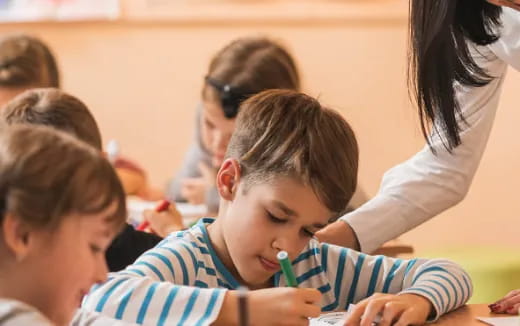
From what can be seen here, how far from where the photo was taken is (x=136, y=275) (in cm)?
112

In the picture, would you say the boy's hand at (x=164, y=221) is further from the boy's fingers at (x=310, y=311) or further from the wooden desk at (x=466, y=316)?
the boy's fingers at (x=310, y=311)

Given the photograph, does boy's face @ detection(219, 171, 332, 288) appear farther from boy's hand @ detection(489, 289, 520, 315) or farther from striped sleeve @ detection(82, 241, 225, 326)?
boy's hand @ detection(489, 289, 520, 315)

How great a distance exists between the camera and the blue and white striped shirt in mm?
1056

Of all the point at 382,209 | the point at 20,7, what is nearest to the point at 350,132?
the point at 382,209

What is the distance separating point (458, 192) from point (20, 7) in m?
2.43

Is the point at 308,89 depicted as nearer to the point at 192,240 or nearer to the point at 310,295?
the point at 192,240

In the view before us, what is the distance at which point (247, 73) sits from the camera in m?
2.32

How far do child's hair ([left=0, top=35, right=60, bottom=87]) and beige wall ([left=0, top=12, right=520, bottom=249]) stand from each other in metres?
0.94

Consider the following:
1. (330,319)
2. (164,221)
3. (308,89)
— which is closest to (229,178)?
(330,319)

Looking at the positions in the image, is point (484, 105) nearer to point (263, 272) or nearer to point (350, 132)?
point (350, 132)

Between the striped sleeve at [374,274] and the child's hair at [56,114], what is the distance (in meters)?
0.41

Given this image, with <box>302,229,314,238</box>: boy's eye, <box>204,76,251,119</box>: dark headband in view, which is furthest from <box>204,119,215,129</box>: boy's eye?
<box>302,229,314,238</box>: boy's eye

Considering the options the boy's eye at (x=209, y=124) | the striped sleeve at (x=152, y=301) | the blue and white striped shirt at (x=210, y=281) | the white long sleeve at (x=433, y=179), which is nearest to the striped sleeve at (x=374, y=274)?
the blue and white striped shirt at (x=210, y=281)

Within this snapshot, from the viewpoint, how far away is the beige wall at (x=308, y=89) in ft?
10.3
